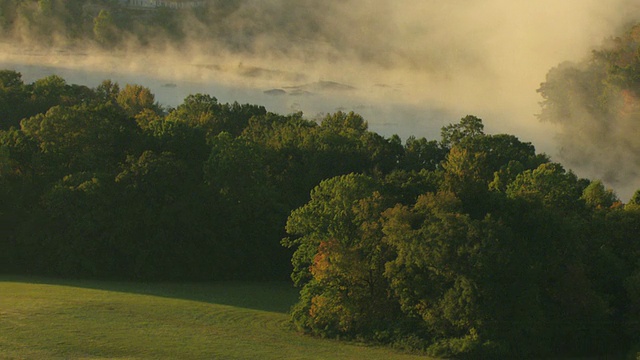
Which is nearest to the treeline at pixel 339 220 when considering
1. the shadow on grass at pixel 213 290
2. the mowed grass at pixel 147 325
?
the shadow on grass at pixel 213 290

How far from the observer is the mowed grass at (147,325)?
105 feet

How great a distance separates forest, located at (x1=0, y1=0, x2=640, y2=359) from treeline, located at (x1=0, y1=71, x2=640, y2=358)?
0.08m

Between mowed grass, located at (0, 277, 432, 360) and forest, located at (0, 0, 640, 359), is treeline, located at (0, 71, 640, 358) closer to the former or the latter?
forest, located at (0, 0, 640, 359)

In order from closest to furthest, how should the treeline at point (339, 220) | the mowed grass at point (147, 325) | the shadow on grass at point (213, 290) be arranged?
the mowed grass at point (147, 325) → the treeline at point (339, 220) → the shadow on grass at point (213, 290)

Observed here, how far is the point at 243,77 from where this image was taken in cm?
7738

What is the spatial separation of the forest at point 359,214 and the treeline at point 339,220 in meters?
0.08

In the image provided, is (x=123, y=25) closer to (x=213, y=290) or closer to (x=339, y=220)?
(x=213, y=290)

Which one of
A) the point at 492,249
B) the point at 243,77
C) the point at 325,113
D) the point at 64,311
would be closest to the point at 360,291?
the point at 492,249

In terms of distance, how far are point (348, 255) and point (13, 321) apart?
39.8 ft

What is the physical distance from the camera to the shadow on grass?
145ft

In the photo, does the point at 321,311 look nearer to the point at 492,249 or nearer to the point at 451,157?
the point at 492,249

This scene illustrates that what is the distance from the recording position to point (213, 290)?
4741 cm

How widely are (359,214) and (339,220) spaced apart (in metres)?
0.97

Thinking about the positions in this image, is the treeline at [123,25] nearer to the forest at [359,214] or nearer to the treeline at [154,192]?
the forest at [359,214]
